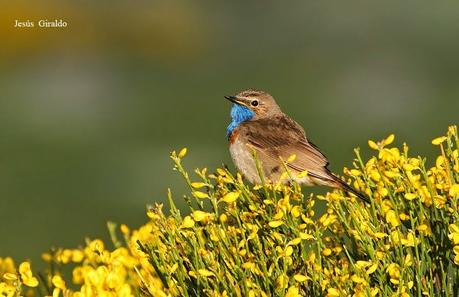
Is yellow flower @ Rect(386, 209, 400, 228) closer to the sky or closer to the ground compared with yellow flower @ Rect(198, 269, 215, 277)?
closer to the sky

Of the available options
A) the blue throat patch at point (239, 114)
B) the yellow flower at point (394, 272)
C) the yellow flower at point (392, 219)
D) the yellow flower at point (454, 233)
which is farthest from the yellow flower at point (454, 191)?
the blue throat patch at point (239, 114)

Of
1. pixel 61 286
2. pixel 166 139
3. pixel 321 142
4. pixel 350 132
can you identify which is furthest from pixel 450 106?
pixel 61 286

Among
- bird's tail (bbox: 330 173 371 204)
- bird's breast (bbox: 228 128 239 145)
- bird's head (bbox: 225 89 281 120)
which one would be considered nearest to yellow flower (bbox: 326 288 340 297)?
bird's tail (bbox: 330 173 371 204)

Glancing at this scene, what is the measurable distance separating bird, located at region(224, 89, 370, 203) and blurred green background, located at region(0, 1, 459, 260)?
3.99 metres

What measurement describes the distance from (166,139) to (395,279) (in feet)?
35.9

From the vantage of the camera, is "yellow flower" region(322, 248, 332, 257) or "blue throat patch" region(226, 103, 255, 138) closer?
"yellow flower" region(322, 248, 332, 257)

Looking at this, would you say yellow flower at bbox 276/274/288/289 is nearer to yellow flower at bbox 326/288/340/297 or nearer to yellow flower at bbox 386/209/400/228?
yellow flower at bbox 326/288/340/297

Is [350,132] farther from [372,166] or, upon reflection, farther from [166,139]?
[372,166]

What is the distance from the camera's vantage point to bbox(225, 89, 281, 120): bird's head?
716cm

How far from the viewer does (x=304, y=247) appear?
4.33 metres

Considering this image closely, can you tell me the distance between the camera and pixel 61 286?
14.0 feet

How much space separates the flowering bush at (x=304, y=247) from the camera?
410cm

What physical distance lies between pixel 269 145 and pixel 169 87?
12.2m

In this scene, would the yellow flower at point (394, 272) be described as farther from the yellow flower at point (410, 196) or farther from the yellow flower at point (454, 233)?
the yellow flower at point (410, 196)
